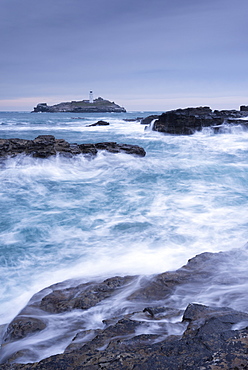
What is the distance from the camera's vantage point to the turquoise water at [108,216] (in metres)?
5.05

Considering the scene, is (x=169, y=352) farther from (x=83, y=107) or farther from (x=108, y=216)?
(x=83, y=107)

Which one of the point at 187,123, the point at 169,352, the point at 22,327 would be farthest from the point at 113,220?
the point at 187,123

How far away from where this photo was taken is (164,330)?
2727mm

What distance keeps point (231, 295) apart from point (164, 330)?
1.36m

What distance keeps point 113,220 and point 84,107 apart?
133617 mm

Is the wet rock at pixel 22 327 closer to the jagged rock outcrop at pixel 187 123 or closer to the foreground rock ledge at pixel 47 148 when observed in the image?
the foreground rock ledge at pixel 47 148

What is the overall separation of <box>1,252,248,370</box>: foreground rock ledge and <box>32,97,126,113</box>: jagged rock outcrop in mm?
133209

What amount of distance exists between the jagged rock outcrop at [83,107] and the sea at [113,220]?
124039 mm

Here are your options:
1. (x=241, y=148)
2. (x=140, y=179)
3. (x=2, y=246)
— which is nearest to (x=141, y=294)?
(x=2, y=246)

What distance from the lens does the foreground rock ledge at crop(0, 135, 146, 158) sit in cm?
1325

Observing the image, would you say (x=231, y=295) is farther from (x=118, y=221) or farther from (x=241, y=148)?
(x=241, y=148)

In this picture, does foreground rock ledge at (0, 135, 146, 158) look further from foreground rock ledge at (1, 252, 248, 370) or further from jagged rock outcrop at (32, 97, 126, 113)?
jagged rock outcrop at (32, 97, 126, 113)

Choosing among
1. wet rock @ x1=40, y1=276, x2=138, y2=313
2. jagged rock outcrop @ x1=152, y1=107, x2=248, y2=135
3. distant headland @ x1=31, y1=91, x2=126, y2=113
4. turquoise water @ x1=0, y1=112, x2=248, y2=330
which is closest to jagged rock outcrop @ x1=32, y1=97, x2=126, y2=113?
distant headland @ x1=31, y1=91, x2=126, y2=113

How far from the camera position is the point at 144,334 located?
2467 millimetres
